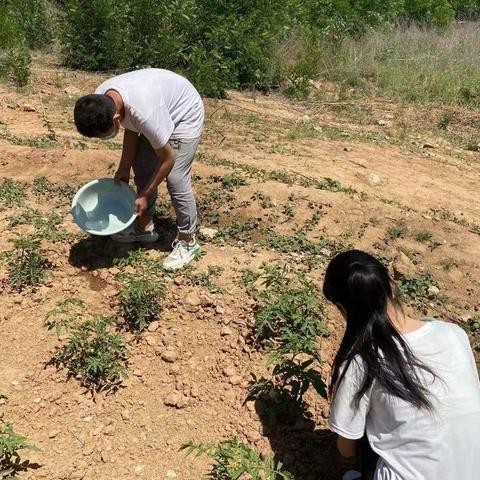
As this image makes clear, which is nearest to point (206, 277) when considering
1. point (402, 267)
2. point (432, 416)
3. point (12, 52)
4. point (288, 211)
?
point (288, 211)

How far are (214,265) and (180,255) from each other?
22cm

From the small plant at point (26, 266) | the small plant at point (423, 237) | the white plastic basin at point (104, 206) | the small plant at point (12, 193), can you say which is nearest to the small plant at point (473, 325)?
the small plant at point (423, 237)

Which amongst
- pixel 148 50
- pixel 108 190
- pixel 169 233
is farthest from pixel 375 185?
pixel 148 50

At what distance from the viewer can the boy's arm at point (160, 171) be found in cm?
275

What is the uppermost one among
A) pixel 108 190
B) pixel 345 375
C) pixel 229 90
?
pixel 345 375

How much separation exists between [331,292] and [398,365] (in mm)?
291

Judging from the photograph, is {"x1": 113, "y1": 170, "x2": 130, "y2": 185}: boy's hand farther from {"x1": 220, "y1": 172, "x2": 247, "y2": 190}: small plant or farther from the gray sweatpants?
{"x1": 220, "y1": 172, "x2": 247, "y2": 190}: small plant

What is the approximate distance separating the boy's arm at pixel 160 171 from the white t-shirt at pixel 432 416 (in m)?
1.53

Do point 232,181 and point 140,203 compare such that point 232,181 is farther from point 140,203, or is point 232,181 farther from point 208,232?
point 140,203

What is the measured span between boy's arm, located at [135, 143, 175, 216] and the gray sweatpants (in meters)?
0.10

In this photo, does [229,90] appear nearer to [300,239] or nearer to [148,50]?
[148,50]

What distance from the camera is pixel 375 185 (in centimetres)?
493

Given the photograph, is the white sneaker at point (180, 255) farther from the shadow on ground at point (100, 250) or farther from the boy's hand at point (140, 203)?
the boy's hand at point (140, 203)

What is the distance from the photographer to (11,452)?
2113mm
